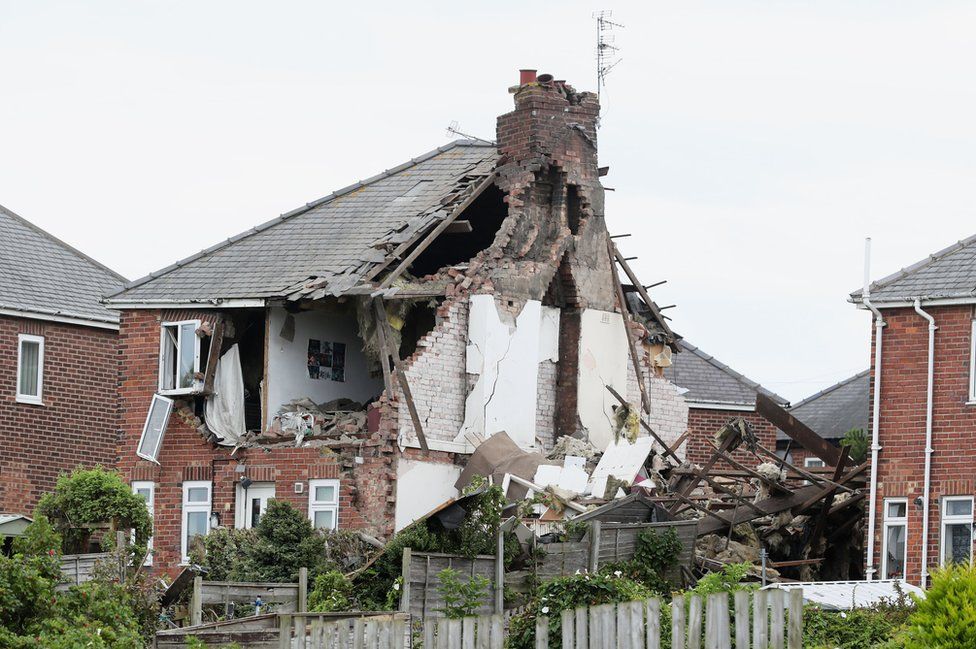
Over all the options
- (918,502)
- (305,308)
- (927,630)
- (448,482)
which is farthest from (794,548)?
(927,630)

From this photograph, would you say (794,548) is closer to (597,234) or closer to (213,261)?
(597,234)

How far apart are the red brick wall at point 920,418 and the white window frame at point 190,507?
1149 centimetres

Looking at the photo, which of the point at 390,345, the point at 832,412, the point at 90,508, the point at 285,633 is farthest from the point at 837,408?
the point at 285,633

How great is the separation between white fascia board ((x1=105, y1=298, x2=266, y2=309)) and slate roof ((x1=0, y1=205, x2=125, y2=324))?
12.1 ft

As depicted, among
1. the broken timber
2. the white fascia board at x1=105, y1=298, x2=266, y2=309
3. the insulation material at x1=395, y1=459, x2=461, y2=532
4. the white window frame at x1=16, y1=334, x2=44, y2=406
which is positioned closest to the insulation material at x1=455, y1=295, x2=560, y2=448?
the insulation material at x1=395, y1=459, x2=461, y2=532

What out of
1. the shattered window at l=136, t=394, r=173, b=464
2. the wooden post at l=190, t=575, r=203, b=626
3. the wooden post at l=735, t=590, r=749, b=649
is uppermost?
the shattered window at l=136, t=394, r=173, b=464

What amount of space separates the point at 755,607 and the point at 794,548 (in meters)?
15.5

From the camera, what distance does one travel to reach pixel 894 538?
32.8 metres

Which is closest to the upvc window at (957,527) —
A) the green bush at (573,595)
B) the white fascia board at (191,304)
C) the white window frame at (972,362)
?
the white window frame at (972,362)

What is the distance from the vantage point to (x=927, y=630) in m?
19.8

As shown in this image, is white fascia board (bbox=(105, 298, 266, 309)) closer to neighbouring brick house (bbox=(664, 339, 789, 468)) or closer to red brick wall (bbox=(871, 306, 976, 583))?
red brick wall (bbox=(871, 306, 976, 583))

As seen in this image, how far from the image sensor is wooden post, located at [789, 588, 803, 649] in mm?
19469

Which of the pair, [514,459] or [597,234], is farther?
[597,234]

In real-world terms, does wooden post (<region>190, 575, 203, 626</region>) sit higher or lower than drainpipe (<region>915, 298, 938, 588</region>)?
lower
